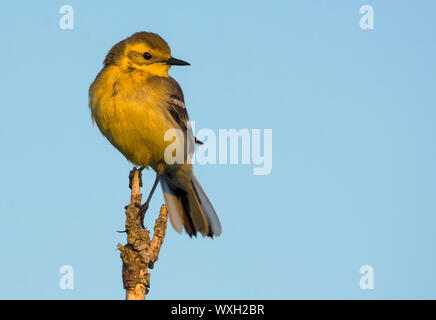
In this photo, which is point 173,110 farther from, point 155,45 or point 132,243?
point 132,243

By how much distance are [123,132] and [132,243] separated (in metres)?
2.36

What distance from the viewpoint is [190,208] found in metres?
9.79

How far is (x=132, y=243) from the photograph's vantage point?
682 cm

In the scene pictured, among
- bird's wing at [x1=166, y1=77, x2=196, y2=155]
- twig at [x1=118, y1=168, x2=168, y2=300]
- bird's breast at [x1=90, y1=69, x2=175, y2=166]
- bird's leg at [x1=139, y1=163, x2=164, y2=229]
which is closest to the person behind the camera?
twig at [x1=118, y1=168, x2=168, y2=300]

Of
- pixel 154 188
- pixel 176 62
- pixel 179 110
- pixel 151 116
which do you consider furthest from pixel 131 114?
pixel 176 62

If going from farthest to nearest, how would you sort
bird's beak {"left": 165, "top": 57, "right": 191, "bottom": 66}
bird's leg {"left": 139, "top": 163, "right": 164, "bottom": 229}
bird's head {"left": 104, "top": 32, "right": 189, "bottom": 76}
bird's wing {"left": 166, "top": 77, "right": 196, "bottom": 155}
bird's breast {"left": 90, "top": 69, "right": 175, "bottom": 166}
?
bird's beak {"left": 165, "top": 57, "right": 191, "bottom": 66}, bird's head {"left": 104, "top": 32, "right": 189, "bottom": 76}, bird's wing {"left": 166, "top": 77, "right": 196, "bottom": 155}, bird's breast {"left": 90, "top": 69, "right": 175, "bottom": 166}, bird's leg {"left": 139, "top": 163, "right": 164, "bottom": 229}

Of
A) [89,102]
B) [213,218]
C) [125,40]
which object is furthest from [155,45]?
[213,218]

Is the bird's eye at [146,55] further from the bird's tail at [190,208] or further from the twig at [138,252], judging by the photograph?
the twig at [138,252]

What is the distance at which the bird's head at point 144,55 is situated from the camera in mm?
9586

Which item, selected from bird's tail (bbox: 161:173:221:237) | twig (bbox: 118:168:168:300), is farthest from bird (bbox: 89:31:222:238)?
twig (bbox: 118:168:168:300)

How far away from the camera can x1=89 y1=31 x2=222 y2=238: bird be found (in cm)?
886

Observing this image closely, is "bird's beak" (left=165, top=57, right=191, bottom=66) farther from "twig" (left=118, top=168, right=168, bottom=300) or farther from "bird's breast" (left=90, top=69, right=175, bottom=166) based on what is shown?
"twig" (left=118, top=168, right=168, bottom=300)
